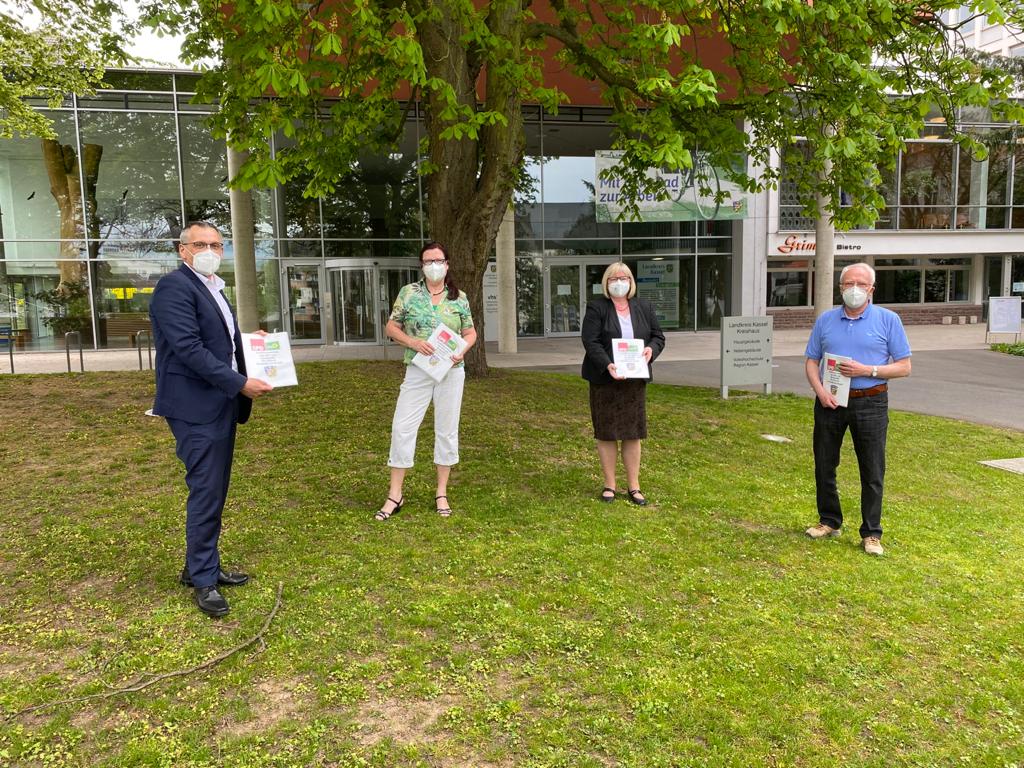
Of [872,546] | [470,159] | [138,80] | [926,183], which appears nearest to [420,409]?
[872,546]

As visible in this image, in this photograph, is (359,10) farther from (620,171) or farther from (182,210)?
(182,210)

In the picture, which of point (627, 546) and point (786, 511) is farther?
point (786, 511)

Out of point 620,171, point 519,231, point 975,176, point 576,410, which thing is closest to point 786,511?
point 576,410

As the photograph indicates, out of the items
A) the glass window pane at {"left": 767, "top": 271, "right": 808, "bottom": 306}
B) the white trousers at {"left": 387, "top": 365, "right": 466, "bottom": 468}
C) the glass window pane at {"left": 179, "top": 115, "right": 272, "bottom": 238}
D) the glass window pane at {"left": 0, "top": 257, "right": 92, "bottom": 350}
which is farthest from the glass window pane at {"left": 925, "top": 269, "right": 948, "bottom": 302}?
the glass window pane at {"left": 0, "top": 257, "right": 92, "bottom": 350}

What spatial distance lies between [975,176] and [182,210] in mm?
26520

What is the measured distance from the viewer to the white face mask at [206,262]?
3.62 meters

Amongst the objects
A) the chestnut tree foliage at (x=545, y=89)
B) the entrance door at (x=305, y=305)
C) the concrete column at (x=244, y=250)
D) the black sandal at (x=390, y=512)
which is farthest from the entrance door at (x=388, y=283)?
the black sandal at (x=390, y=512)

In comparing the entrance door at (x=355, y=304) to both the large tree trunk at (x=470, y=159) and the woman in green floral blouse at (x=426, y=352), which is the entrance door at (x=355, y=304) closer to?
the large tree trunk at (x=470, y=159)

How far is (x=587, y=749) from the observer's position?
2.69 metres

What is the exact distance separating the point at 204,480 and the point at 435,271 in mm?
2112

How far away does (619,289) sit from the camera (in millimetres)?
5395

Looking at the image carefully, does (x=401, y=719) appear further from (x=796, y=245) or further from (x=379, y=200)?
(x=796, y=245)

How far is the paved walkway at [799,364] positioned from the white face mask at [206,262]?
1000 centimetres

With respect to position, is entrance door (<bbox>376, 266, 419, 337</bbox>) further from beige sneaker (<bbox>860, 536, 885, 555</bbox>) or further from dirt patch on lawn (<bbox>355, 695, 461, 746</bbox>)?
dirt patch on lawn (<bbox>355, 695, 461, 746</bbox>)
